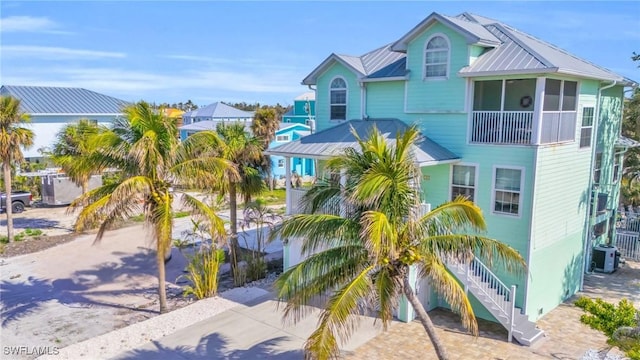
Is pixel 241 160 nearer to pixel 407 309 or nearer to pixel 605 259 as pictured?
pixel 407 309

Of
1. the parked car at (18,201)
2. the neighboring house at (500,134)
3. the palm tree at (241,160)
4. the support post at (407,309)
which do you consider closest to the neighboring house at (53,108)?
the parked car at (18,201)

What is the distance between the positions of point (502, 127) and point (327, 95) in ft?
22.2

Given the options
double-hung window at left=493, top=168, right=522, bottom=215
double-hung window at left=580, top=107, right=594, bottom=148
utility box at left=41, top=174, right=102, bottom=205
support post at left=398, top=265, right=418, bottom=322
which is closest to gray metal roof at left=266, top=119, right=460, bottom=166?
double-hung window at left=493, top=168, right=522, bottom=215

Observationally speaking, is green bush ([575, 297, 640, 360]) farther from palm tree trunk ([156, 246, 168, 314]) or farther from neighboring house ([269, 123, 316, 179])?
neighboring house ([269, 123, 316, 179])

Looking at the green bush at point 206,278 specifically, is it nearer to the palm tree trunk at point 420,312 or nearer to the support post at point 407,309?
the support post at point 407,309

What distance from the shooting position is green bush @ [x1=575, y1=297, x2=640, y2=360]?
25.7 ft

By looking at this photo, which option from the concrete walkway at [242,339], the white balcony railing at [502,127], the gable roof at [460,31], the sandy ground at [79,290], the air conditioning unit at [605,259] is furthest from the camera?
the air conditioning unit at [605,259]

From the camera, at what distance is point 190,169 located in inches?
509

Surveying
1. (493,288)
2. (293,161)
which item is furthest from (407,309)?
(293,161)

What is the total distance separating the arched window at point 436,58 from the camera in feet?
47.7

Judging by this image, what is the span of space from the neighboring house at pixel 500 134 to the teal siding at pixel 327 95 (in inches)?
2.5

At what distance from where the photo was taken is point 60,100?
4459 cm

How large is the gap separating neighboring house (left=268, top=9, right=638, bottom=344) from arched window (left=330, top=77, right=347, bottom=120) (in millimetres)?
83

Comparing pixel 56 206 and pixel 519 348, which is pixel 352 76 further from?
pixel 56 206
